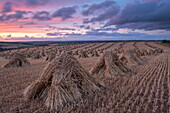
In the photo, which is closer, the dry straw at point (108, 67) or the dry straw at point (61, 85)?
the dry straw at point (61, 85)

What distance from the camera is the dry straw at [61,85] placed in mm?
5664

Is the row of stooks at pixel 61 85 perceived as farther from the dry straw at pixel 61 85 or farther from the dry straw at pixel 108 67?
the dry straw at pixel 108 67

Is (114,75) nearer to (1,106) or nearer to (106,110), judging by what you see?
(106,110)

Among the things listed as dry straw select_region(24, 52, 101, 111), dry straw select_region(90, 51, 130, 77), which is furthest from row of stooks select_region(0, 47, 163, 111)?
dry straw select_region(90, 51, 130, 77)

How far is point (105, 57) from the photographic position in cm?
1068

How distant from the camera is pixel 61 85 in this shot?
595 cm

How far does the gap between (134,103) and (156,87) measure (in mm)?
2575

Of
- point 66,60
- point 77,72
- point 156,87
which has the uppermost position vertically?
point 66,60

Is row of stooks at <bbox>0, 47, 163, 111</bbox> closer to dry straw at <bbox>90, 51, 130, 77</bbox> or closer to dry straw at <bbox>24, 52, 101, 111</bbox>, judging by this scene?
A: dry straw at <bbox>24, 52, 101, 111</bbox>

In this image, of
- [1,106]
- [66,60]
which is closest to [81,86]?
[66,60]

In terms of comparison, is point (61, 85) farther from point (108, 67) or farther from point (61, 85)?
point (108, 67)

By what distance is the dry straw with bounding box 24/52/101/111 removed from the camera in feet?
18.6

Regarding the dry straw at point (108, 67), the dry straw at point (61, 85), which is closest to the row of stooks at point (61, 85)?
the dry straw at point (61, 85)

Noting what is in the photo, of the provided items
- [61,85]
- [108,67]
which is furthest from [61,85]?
[108,67]
